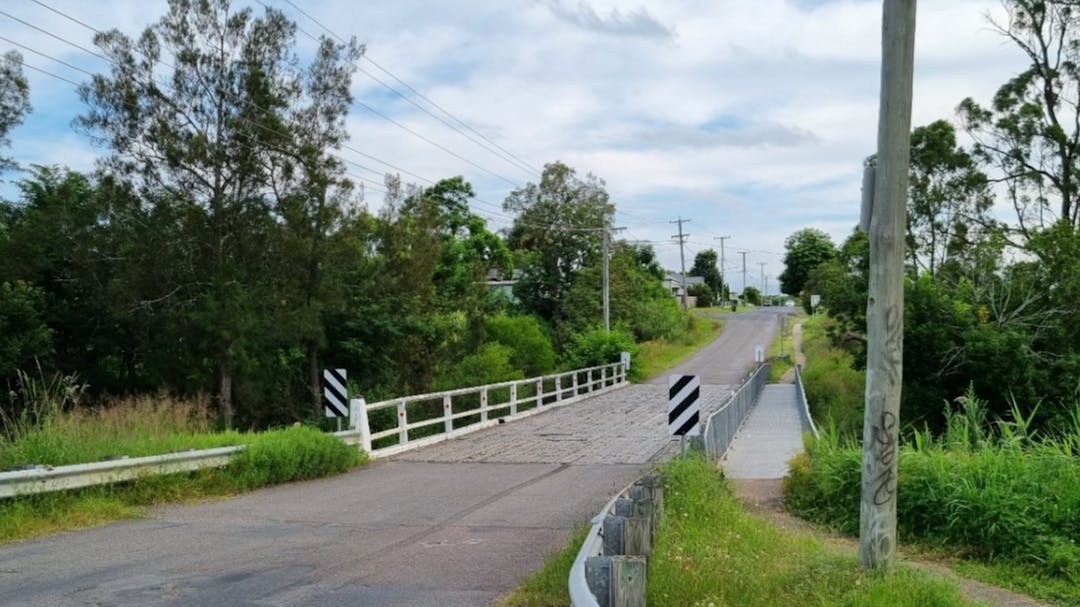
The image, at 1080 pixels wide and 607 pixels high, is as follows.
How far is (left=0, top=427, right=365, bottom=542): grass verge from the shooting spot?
9.91m

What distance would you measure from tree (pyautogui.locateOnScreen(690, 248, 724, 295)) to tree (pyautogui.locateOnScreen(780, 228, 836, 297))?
15.6m

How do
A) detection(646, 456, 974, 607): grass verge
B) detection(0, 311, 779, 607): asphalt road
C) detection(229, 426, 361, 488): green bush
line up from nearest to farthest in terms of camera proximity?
1. detection(646, 456, 974, 607): grass verge
2. detection(0, 311, 779, 607): asphalt road
3. detection(229, 426, 361, 488): green bush

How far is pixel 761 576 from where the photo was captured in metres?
6.43

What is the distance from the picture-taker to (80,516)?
33.7 feet

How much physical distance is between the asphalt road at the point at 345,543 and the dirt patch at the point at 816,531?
196 centimetres

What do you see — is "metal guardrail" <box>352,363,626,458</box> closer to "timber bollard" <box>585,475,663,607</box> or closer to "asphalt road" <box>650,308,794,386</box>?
"asphalt road" <box>650,308,794,386</box>

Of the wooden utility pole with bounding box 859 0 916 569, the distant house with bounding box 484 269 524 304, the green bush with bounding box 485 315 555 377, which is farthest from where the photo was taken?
the distant house with bounding box 484 269 524 304

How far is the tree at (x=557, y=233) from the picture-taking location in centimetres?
7206

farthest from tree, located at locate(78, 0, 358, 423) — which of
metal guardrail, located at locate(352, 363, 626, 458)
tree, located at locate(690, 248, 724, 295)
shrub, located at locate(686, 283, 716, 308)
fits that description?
tree, located at locate(690, 248, 724, 295)

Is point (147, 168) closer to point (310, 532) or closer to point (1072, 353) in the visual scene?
point (310, 532)

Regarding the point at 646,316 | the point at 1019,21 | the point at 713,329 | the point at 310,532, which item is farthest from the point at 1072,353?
the point at 713,329

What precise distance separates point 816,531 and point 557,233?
62075 millimetres

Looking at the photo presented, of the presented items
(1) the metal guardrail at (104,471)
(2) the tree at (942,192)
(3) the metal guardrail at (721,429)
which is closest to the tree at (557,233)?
(2) the tree at (942,192)

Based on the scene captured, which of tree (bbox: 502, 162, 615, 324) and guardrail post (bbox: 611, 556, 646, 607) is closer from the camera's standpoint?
guardrail post (bbox: 611, 556, 646, 607)
